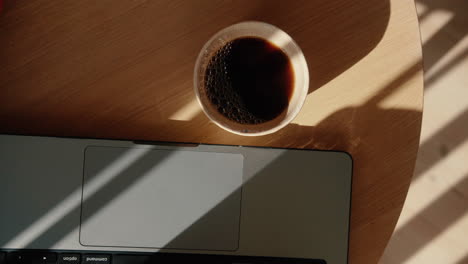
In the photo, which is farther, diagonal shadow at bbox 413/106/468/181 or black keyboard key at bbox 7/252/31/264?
diagonal shadow at bbox 413/106/468/181

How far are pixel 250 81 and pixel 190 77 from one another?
0.08m

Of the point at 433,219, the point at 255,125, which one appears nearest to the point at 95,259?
the point at 255,125

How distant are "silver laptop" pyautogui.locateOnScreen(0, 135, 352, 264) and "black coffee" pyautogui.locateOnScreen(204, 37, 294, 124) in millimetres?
57

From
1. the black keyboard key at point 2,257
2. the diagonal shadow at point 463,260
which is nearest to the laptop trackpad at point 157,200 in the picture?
the black keyboard key at point 2,257

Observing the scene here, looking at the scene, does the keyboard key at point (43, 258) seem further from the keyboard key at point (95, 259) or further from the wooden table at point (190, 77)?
the wooden table at point (190, 77)

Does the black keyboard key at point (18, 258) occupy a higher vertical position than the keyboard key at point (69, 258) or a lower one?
lower

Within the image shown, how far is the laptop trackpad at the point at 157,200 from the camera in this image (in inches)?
23.8

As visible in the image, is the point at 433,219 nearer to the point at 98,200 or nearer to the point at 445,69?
the point at 445,69

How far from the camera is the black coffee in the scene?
578 mm

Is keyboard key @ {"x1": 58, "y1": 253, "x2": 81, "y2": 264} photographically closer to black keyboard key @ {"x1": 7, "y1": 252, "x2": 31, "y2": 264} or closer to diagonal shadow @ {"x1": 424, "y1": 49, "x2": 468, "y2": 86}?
black keyboard key @ {"x1": 7, "y1": 252, "x2": 31, "y2": 264}

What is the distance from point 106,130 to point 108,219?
116 millimetres

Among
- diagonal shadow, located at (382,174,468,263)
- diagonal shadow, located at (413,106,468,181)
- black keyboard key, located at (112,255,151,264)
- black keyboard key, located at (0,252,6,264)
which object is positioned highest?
black keyboard key, located at (112,255,151,264)

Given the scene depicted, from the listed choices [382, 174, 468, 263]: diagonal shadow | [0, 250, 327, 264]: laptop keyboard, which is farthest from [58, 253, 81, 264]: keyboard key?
[382, 174, 468, 263]: diagonal shadow

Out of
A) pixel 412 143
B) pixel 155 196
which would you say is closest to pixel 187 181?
pixel 155 196
